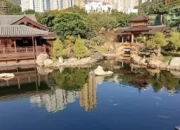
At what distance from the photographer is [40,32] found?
88.2 ft

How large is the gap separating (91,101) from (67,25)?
25936 millimetres

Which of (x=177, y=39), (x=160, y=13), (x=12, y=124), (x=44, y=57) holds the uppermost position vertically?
(x=160, y=13)

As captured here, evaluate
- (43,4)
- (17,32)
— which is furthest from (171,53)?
(43,4)

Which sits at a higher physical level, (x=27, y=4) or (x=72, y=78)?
(x=27, y=4)

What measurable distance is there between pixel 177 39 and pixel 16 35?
18318mm

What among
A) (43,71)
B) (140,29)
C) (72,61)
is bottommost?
(43,71)

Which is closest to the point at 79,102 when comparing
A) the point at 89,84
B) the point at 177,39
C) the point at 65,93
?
the point at 65,93

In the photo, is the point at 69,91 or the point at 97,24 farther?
the point at 97,24

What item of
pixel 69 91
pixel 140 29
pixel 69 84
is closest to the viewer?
pixel 69 91

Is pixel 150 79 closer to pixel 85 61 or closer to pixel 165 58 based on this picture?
pixel 165 58

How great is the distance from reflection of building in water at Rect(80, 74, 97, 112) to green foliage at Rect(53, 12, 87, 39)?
815 inches

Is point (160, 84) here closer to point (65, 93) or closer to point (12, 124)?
point (65, 93)

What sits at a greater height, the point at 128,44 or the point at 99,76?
the point at 128,44

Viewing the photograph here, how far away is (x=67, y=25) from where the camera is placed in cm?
3847
